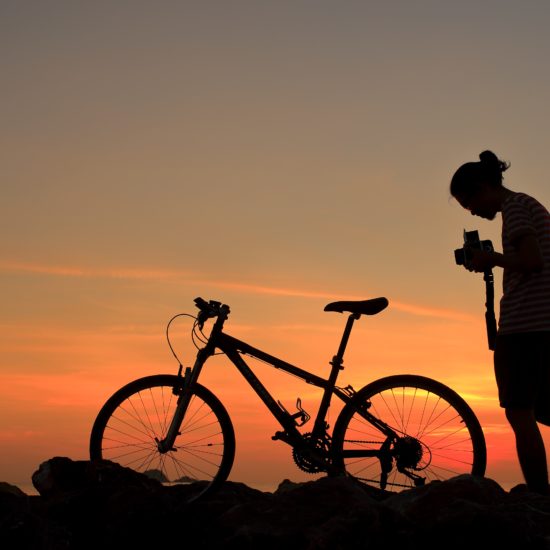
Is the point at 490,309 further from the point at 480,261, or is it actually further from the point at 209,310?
the point at 209,310

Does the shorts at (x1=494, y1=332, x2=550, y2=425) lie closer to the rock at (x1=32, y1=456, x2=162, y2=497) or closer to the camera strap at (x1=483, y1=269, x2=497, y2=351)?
the camera strap at (x1=483, y1=269, x2=497, y2=351)

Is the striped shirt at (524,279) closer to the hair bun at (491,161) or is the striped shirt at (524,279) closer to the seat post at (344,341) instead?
the hair bun at (491,161)

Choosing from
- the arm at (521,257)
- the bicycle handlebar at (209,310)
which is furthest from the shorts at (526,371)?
the bicycle handlebar at (209,310)

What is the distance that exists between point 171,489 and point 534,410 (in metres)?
3.09

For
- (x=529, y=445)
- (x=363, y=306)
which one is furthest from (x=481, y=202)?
(x=529, y=445)

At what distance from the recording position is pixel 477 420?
706cm

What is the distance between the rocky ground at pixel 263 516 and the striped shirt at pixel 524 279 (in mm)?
1259

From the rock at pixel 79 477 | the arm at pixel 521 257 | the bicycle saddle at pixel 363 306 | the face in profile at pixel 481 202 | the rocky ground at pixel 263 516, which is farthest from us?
the bicycle saddle at pixel 363 306

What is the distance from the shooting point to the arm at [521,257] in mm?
6141

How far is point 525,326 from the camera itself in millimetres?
6230

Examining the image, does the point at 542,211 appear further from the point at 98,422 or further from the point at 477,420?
Result: the point at 98,422

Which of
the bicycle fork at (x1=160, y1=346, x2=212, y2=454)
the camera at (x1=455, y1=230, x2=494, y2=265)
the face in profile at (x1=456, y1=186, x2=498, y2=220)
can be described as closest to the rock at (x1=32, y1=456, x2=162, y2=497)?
the bicycle fork at (x1=160, y1=346, x2=212, y2=454)

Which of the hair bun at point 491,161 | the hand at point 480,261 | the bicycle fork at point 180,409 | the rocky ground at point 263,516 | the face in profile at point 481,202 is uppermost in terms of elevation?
the hair bun at point 491,161

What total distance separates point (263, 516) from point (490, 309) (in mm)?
2465
